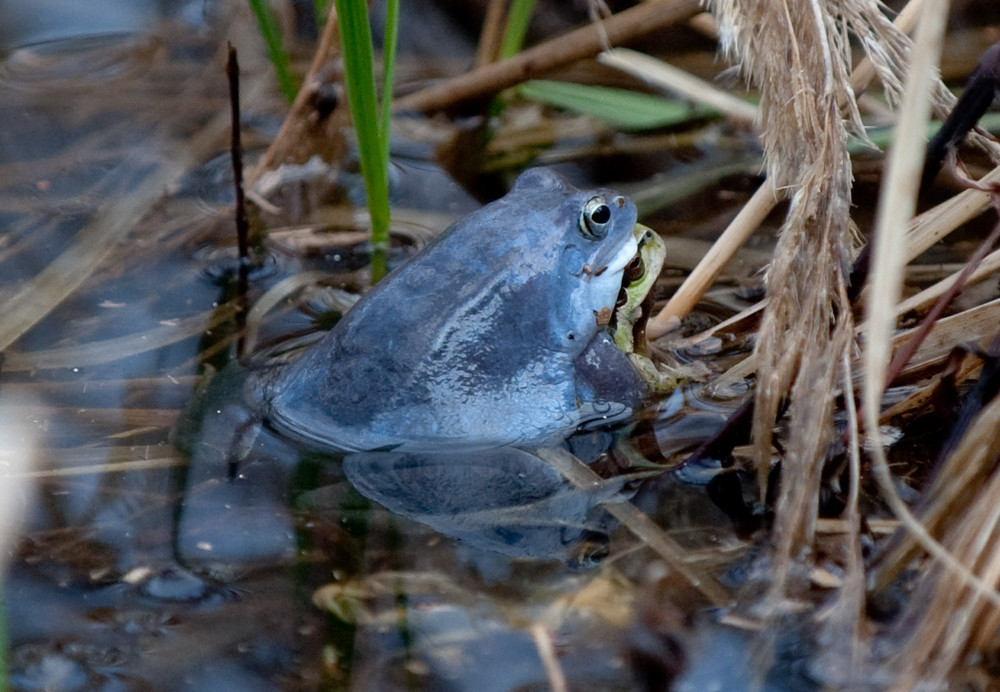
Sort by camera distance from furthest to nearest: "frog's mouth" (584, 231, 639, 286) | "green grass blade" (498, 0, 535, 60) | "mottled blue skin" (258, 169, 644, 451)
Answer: "green grass blade" (498, 0, 535, 60), "frog's mouth" (584, 231, 639, 286), "mottled blue skin" (258, 169, 644, 451)

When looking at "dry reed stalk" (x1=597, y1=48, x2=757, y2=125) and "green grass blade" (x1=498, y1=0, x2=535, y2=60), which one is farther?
"green grass blade" (x1=498, y1=0, x2=535, y2=60)

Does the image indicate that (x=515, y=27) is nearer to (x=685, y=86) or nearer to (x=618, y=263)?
(x=685, y=86)

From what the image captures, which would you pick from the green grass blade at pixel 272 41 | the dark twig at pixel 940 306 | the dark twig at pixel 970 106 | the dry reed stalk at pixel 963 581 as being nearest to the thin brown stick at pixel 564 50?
the green grass blade at pixel 272 41

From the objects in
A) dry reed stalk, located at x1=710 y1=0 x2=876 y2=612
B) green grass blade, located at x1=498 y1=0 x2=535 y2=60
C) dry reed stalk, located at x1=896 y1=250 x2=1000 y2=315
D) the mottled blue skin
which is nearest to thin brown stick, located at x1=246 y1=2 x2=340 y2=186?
green grass blade, located at x1=498 y1=0 x2=535 y2=60

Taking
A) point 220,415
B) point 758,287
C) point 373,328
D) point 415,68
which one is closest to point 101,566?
point 220,415

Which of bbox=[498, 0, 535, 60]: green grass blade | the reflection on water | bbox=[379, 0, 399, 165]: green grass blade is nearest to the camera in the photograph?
the reflection on water

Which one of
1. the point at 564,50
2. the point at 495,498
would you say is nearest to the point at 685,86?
the point at 564,50

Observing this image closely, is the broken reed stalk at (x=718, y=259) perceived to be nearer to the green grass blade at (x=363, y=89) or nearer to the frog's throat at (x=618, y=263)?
the frog's throat at (x=618, y=263)

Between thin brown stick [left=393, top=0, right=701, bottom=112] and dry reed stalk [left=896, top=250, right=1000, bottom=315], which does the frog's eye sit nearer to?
dry reed stalk [left=896, top=250, right=1000, bottom=315]
